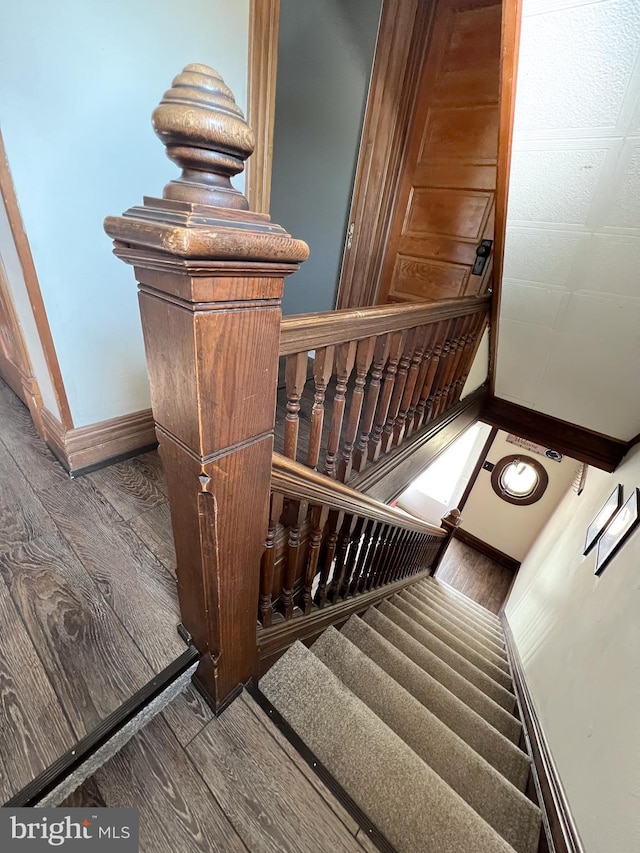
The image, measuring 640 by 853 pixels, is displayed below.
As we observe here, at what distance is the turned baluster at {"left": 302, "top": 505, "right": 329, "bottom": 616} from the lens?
116cm

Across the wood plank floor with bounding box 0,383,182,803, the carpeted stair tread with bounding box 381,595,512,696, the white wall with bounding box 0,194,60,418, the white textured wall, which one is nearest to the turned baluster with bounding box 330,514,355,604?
the wood plank floor with bounding box 0,383,182,803

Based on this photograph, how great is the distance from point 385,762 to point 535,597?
2277mm

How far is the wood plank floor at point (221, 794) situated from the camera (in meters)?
0.78

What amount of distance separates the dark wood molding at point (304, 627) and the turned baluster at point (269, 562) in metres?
0.05

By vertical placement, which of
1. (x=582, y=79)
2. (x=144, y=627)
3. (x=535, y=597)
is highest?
(x=582, y=79)

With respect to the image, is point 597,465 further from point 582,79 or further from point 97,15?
point 97,15

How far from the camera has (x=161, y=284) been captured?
52 cm

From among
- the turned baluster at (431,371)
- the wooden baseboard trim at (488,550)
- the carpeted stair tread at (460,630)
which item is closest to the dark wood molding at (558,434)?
the turned baluster at (431,371)

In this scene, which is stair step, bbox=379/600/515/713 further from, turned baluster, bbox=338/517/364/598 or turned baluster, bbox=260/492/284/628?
turned baluster, bbox=260/492/284/628

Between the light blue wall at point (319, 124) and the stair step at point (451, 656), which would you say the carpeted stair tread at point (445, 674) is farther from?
the light blue wall at point (319, 124)

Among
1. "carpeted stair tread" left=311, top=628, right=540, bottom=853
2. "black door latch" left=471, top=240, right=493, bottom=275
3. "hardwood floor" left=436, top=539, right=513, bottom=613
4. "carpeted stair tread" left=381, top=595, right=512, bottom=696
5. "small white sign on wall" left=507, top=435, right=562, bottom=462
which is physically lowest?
"hardwood floor" left=436, top=539, right=513, bottom=613

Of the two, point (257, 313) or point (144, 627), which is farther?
point (144, 627)

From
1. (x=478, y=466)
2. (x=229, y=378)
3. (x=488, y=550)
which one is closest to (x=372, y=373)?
(x=229, y=378)

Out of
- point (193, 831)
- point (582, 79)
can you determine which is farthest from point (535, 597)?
point (582, 79)
